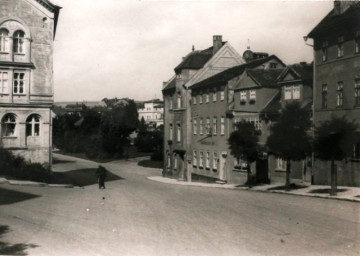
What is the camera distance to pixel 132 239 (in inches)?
533

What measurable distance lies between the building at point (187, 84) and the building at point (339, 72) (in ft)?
63.8

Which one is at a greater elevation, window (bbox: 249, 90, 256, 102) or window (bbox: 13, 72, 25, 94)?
window (bbox: 13, 72, 25, 94)

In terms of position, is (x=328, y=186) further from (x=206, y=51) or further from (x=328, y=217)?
(x=206, y=51)

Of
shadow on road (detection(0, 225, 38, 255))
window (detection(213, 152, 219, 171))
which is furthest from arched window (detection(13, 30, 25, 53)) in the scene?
shadow on road (detection(0, 225, 38, 255))

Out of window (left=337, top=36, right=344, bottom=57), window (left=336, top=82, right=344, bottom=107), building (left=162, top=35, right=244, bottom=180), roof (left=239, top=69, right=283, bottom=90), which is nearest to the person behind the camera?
window (left=337, top=36, right=344, bottom=57)

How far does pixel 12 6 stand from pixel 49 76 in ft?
20.3

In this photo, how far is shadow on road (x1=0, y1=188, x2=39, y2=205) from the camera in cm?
2125

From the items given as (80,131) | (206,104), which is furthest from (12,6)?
(80,131)

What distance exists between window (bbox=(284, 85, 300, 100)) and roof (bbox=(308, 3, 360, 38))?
4.43 meters

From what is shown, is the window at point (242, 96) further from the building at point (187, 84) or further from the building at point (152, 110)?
the building at point (152, 110)

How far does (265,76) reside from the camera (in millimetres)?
38594

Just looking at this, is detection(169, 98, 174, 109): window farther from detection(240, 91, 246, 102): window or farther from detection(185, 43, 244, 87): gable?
detection(240, 91, 246, 102): window

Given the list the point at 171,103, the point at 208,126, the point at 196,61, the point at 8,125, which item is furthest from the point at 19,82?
the point at 171,103

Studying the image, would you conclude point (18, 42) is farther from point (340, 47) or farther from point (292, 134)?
point (340, 47)
